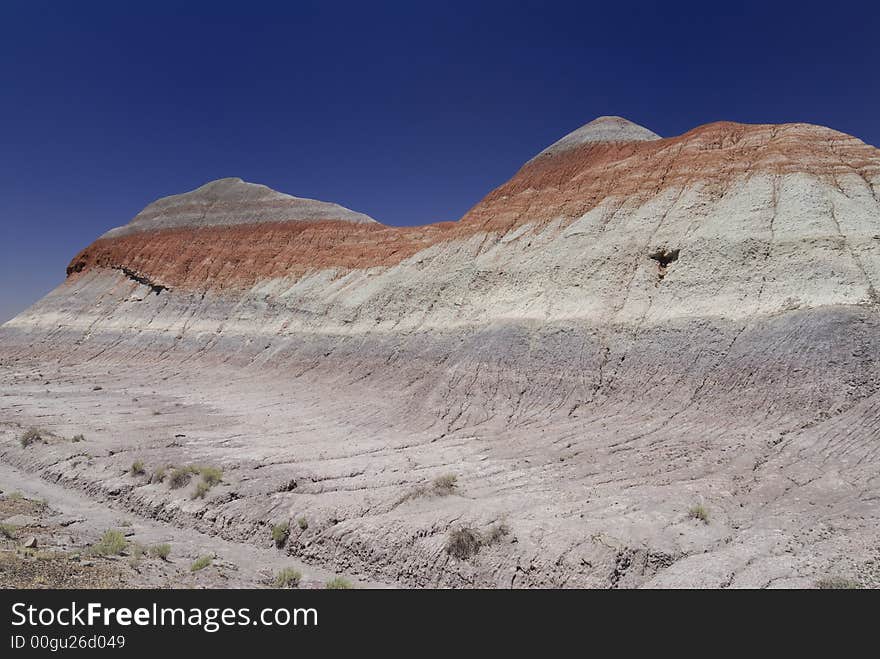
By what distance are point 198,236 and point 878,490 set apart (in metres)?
55.8

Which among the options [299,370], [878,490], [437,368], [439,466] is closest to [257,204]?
[299,370]

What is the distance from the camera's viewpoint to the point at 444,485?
11672 mm

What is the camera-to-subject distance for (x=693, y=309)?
18.1 meters

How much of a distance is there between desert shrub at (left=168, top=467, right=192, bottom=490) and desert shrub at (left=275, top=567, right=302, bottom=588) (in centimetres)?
528

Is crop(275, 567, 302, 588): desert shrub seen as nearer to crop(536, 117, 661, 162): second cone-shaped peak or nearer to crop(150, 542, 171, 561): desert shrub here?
crop(150, 542, 171, 561): desert shrub

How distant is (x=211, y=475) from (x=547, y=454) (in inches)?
350

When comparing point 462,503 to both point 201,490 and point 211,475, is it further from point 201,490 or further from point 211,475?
point 211,475

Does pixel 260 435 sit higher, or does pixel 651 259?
pixel 651 259

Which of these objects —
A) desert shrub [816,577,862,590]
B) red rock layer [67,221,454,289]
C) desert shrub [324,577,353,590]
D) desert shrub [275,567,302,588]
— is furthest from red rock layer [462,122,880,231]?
desert shrub [275,567,302,588]

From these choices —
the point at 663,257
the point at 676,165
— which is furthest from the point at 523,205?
the point at 663,257

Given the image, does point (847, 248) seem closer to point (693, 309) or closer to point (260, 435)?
point (693, 309)

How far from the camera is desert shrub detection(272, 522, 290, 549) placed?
10480 millimetres

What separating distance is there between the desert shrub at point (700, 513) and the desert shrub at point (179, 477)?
38.6 ft

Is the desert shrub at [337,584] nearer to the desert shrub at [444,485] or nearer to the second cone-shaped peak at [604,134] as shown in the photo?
the desert shrub at [444,485]
